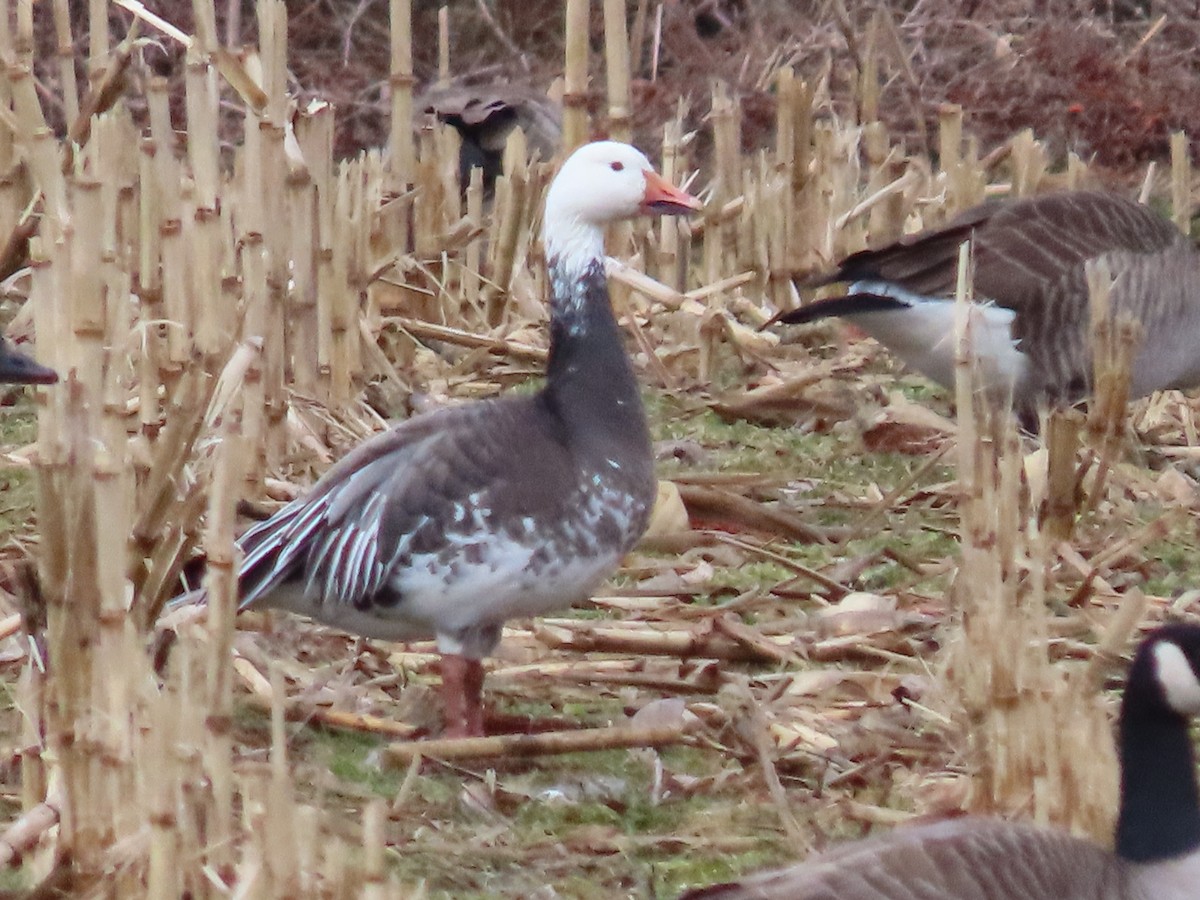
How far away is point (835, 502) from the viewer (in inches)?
207

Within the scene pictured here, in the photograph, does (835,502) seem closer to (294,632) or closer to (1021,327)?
(1021,327)

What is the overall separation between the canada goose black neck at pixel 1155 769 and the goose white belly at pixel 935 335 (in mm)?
A: 2932

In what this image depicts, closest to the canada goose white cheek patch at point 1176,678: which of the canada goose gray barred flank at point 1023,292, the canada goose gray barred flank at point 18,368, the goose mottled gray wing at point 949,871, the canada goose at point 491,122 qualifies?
the goose mottled gray wing at point 949,871

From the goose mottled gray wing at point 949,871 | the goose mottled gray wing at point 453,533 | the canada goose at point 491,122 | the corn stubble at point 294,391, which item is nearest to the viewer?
the goose mottled gray wing at point 949,871

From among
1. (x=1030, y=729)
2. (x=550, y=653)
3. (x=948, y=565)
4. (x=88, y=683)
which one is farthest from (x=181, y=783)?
(x=948, y=565)

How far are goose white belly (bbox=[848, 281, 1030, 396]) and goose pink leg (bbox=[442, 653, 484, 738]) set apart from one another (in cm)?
235

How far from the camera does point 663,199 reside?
4.31 metres

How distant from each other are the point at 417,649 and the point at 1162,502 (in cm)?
217

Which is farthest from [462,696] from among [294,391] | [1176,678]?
[294,391]

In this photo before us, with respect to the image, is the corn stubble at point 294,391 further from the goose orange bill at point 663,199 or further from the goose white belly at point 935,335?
the goose orange bill at point 663,199

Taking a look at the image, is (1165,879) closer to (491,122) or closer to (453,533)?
(453,533)

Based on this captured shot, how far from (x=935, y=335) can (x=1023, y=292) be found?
300 mm

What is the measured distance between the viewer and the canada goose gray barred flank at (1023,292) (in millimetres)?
5672

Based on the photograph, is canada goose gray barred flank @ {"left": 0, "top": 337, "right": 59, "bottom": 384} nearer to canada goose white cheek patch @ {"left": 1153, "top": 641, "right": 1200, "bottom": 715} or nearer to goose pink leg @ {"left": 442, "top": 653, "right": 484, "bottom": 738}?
goose pink leg @ {"left": 442, "top": 653, "right": 484, "bottom": 738}
